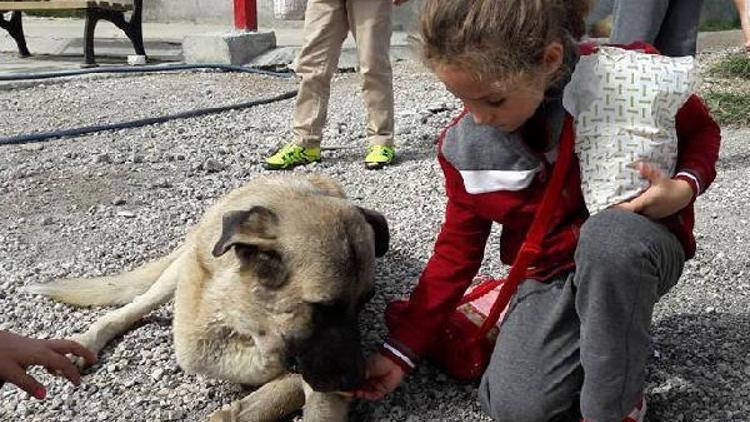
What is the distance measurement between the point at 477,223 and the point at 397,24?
8.43 meters

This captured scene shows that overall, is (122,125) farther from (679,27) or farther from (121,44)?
(121,44)

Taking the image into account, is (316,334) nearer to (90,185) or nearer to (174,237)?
(174,237)

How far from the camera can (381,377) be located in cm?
269

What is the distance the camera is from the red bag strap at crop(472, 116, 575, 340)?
2.40 m

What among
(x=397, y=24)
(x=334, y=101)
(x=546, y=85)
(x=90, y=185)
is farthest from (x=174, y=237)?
(x=397, y=24)

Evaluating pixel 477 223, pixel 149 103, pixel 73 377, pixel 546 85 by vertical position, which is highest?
pixel 546 85

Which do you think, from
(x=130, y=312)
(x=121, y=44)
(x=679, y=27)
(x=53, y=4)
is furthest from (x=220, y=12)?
(x=130, y=312)

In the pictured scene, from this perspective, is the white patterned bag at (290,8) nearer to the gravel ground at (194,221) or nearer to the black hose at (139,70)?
the gravel ground at (194,221)

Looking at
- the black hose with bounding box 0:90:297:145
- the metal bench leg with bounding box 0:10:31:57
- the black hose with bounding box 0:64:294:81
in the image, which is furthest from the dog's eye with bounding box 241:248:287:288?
the metal bench leg with bounding box 0:10:31:57

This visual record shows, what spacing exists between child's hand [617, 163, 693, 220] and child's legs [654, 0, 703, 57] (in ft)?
7.82

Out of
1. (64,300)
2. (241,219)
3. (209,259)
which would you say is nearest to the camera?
(241,219)

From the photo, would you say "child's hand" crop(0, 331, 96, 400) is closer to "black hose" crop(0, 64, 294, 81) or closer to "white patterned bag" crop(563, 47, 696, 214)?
"white patterned bag" crop(563, 47, 696, 214)

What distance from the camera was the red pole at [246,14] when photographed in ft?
29.9

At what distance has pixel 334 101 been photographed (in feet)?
24.1
